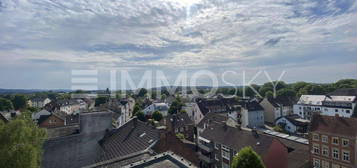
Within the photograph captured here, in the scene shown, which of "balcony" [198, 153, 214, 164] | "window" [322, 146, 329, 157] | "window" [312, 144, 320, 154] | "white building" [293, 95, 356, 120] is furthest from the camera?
"white building" [293, 95, 356, 120]

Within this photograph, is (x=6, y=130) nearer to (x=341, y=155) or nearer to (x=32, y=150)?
(x=32, y=150)

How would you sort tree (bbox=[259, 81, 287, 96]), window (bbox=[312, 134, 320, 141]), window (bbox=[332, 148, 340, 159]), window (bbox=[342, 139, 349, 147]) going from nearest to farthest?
window (bbox=[342, 139, 349, 147])
window (bbox=[332, 148, 340, 159])
window (bbox=[312, 134, 320, 141])
tree (bbox=[259, 81, 287, 96])

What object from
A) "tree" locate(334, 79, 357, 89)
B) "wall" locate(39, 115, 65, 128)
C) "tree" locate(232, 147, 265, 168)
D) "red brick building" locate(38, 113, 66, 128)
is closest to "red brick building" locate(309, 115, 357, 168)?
"tree" locate(232, 147, 265, 168)

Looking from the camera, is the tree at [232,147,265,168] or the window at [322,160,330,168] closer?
the tree at [232,147,265,168]

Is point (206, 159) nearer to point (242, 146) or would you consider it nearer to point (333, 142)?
point (242, 146)

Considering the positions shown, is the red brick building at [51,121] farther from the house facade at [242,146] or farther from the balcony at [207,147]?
the house facade at [242,146]

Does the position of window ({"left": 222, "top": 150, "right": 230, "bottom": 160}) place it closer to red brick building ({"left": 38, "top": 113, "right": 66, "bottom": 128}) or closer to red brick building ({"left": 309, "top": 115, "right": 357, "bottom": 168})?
red brick building ({"left": 309, "top": 115, "right": 357, "bottom": 168})

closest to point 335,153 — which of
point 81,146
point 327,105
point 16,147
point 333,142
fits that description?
point 333,142
